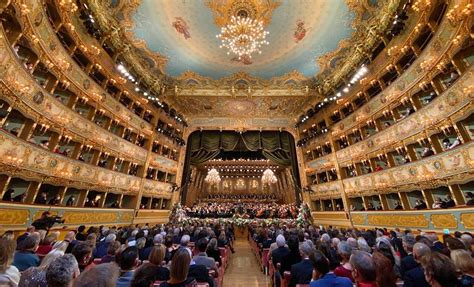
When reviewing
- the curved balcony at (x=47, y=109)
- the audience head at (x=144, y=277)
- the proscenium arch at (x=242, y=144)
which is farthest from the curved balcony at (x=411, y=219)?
the curved balcony at (x=47, y=109)

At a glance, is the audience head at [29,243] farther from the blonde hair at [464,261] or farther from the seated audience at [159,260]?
the blonde hair at [464,261]

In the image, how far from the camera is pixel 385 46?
12.7m

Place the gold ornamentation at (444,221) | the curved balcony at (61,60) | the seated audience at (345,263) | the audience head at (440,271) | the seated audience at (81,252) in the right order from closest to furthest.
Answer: the audience head at (440,271) → the seated audience at (81,252) → the seated audience at (345,263) → the curved balcony at (61,60) → the gold ornamentation at (444,221)

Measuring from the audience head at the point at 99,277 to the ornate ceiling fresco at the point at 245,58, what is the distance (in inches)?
553

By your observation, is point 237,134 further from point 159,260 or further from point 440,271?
point 440,271

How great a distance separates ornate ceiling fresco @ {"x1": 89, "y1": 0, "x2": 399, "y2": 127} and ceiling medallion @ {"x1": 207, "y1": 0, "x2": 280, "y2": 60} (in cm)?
6

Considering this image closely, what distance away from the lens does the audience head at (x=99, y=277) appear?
5.20ft

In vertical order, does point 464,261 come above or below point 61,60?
below

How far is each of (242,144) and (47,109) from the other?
49.5 feet

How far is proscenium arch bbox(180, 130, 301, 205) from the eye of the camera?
68.5ft

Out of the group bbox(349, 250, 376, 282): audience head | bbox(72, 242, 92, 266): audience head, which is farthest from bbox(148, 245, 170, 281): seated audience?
bbox(349, 250, 376, 282): audience head

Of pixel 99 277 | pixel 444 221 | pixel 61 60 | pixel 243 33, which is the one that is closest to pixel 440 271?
pixel 99 277

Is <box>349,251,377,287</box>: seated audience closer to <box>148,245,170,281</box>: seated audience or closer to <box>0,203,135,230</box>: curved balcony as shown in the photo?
<box>148,245,170,281</box>: seated audience

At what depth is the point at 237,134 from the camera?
2155cm
